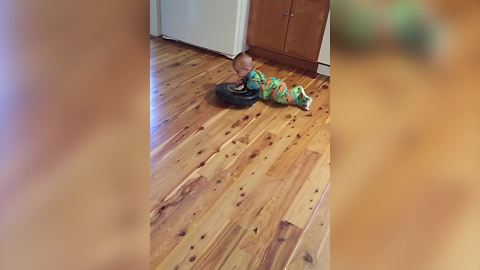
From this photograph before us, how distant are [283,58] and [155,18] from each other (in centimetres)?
117

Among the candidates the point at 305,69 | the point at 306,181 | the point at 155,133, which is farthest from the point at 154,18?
the point at 306,181

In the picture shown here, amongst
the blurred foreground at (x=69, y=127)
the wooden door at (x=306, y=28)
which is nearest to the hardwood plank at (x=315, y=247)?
the blurred foreground at (x=69, y=127)

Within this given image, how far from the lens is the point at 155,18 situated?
122 inches

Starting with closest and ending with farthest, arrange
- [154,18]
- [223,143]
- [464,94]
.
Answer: [464,94] < [223,143] < [154,18]

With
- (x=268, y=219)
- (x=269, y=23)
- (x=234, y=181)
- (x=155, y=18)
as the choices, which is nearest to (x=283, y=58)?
(x=269, y=23)

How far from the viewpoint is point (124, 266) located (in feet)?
1.51

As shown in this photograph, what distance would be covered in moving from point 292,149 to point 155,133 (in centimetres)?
70

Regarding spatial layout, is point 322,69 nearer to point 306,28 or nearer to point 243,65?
point 306,28

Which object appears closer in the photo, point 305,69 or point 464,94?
point 464,94

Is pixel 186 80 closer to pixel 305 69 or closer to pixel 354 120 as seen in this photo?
pixel 305 69

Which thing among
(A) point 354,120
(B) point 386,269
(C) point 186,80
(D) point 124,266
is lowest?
(C) point 186,80

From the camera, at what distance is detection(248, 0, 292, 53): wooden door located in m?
2.70

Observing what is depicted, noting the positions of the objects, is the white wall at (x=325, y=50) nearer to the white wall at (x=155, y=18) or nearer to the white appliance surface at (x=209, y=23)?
the white appliance surface at (x=209, y=23)

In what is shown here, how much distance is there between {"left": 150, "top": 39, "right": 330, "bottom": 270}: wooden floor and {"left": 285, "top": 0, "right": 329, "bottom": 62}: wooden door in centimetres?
40
